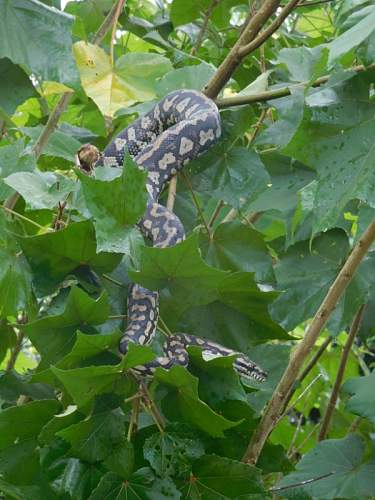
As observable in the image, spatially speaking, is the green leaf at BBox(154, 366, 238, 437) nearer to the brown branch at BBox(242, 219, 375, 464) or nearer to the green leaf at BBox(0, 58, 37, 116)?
the brown branch at BBox(242, 219, 375, 464)

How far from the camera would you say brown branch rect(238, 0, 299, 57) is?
2.01m

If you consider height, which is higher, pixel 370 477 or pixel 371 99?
pixel 371 99

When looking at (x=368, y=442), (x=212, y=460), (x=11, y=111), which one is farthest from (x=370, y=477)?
(x=11, y=111)

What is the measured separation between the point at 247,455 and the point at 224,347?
0.29 meters

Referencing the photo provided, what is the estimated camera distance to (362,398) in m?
1.73

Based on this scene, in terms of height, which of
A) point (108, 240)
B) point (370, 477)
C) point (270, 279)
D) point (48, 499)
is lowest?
point (48, 499)

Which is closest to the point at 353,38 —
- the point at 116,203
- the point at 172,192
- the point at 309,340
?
the point at 116,203

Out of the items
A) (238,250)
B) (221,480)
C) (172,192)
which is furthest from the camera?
(172,192)

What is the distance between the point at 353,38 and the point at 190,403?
72 centimetres

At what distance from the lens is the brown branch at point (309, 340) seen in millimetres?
1728

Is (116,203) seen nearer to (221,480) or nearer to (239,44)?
(221,480)

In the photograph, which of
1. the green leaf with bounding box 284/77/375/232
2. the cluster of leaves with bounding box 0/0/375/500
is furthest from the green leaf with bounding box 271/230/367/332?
the green leaf with bounding box 284/77/375/232

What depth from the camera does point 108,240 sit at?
1557 mm

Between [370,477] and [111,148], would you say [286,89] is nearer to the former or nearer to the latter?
[111,148]
